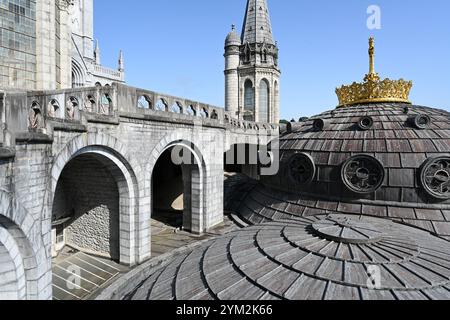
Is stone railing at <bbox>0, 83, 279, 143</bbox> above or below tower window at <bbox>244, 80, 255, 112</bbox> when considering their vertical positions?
below

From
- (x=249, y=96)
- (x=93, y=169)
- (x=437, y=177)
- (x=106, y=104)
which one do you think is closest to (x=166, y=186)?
(x=93, y=169)

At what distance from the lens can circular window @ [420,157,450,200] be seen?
11.2 m

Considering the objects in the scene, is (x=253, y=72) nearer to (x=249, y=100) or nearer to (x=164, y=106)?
(x=249, y=100)

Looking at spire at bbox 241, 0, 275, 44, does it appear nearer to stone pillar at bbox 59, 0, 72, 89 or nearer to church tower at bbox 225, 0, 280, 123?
church tower at bbox 225, 0, 280, 123

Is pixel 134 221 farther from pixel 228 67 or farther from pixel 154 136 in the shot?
pixel 228 67

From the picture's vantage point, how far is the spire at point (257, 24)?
4906 centimetres

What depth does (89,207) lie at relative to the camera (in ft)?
48.8

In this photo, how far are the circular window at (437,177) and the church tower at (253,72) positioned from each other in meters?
37.6

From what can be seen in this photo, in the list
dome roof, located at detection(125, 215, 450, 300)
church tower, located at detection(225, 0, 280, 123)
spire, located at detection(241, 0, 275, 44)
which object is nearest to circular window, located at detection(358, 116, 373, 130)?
dome roof, located at detection(125, 215, 450, 300)

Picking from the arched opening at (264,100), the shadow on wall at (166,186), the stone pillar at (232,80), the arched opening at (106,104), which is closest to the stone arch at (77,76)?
the shadow on wall at (166,186)

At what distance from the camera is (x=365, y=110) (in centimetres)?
1508

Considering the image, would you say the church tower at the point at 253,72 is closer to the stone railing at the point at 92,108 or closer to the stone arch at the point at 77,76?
the stone arch at the point at 77,76

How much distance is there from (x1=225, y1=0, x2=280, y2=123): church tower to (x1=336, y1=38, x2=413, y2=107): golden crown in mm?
31177

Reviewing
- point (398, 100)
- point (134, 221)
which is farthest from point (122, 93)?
point (398, 100)
